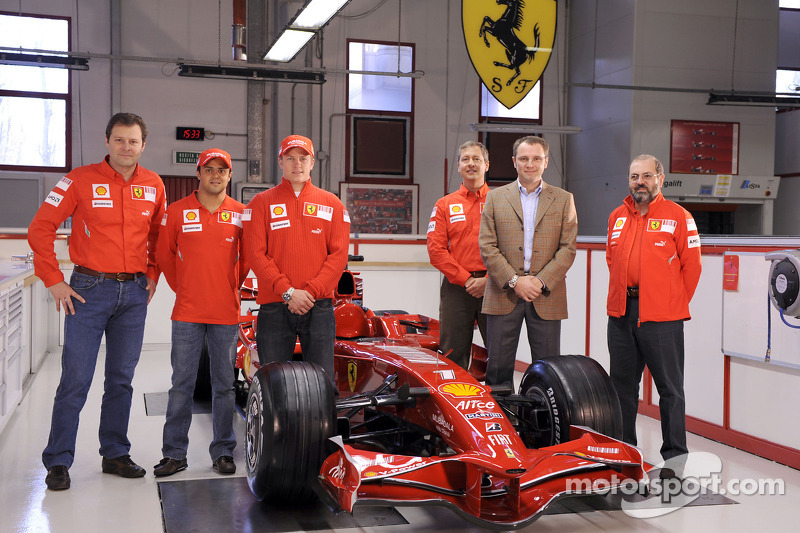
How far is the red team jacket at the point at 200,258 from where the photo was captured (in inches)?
161

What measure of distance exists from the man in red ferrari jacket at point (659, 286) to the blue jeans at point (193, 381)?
2144 mm

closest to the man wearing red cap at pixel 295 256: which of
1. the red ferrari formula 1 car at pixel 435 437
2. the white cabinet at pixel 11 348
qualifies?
the red ferrari formula 1 car at pixel 435 437

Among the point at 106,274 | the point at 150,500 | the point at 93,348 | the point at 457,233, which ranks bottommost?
the point at 150,500

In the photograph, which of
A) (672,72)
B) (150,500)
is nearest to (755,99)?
(672,72)

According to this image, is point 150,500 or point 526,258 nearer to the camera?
point 150,500

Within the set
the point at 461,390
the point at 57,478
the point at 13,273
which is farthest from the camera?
the point at 13,273

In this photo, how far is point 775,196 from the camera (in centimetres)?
1312

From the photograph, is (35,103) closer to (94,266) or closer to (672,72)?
(94,266)

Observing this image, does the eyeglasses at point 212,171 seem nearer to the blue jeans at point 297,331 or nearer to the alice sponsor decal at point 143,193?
the alice sponsor decal at point 143,193

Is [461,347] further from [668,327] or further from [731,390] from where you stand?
[731,390]

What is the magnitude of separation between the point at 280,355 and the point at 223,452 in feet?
2.15

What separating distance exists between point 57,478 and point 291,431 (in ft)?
4.47

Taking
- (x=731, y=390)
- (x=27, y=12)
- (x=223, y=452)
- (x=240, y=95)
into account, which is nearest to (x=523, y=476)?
(x=223, y=452)

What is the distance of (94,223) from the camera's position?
153 inches
